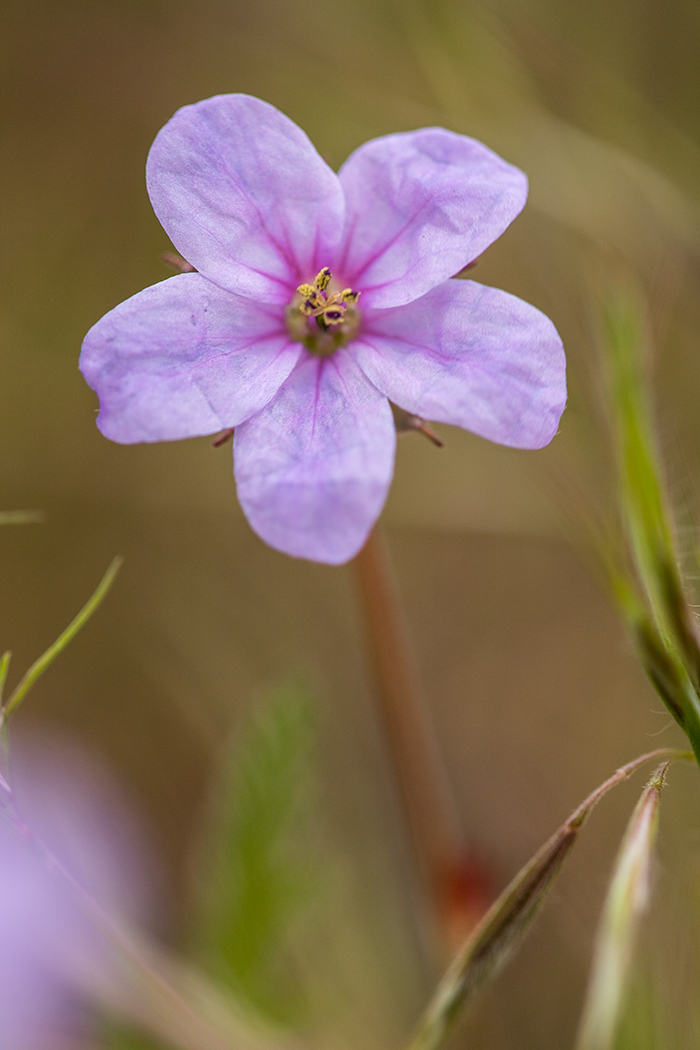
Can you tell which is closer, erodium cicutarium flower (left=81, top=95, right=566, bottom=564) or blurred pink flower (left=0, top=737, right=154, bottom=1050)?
erodium cicutarium flower (left=81, top=95, right=566, bottom=564)

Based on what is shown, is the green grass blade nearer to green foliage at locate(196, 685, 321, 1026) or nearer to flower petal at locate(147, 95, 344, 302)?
flower petal at locate(147, 95, 344, 302)

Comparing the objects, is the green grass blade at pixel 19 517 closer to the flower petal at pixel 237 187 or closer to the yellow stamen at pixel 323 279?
the flower petal at pixel 237 187

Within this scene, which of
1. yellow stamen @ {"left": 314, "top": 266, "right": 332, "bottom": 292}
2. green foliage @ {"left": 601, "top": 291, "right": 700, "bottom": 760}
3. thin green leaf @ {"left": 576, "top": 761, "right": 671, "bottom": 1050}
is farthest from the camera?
yellow stamen @ {"left": 314, "top": 266, "right": 332, "bottom": 292}

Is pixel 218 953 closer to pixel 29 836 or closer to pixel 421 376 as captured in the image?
pixel 29 836

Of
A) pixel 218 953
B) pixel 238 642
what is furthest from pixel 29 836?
pixel 238 642

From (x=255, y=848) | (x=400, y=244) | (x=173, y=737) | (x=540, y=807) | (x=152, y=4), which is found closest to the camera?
(x=400, y=244)

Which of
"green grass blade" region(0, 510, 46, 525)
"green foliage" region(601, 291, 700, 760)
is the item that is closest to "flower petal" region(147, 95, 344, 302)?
"green grass blade" region(0, 510, 46, 525)
